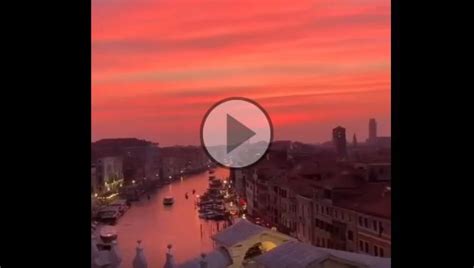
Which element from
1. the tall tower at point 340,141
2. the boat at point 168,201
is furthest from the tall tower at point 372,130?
the boat at point 168,201

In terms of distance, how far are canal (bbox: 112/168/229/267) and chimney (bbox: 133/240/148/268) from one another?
15 millimetres

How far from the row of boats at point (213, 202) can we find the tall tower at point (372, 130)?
1.89ft

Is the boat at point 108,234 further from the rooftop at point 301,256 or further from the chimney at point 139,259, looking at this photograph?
the rooftop at point 301,256

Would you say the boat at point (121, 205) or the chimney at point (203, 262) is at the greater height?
the boat at point (121, 205)

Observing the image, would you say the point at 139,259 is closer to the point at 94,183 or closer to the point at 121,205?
the point at 121,205

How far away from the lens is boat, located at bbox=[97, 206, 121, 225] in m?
1.65

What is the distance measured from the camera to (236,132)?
1752 mm

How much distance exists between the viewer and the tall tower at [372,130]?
1.67 meters

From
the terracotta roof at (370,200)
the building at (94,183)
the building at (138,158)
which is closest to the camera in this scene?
the building at (94,183)

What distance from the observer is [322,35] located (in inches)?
72.6

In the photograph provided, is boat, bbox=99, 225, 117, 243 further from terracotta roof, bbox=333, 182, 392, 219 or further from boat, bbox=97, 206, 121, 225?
terracotta roof, bbox=333, 182, 392, 219
